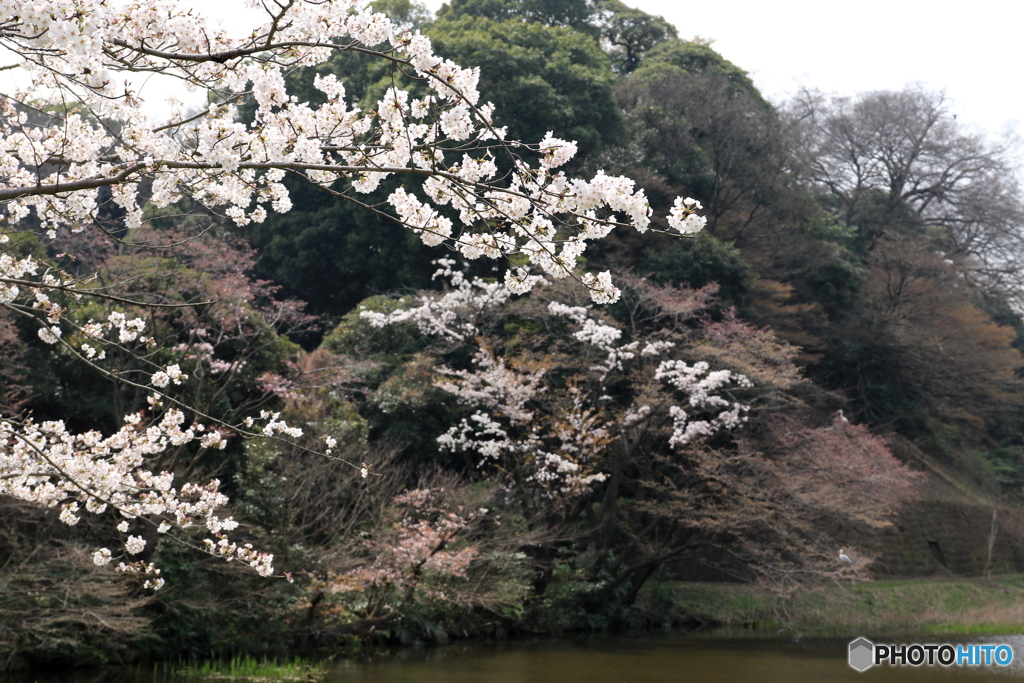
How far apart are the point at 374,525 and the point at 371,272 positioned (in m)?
8.12

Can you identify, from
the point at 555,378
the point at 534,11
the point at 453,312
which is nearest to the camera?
the point at 555,378

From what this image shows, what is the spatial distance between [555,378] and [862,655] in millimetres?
5527

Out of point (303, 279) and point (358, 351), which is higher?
point (303, 279)

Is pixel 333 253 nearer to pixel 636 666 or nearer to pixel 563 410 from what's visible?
pixel 563 410

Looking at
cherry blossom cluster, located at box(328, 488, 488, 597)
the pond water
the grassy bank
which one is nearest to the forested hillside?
cherry blossom cluster, located at box(328, 488, 488, 597)

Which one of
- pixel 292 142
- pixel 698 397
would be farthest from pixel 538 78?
pixel 292 142

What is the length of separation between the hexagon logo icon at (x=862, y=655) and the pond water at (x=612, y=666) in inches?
4.9

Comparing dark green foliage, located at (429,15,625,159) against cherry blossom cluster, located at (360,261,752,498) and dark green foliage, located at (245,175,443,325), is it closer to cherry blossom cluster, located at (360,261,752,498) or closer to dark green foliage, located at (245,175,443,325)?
dark green foliage, located at (245,175,443,325)

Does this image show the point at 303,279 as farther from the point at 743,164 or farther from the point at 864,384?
the point at 864,384

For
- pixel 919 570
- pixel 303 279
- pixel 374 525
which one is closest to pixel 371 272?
pixel 303 279

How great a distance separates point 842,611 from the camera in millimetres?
13289

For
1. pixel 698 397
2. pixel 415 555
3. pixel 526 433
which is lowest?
pixel 415 555

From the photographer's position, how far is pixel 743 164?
57.6 feet

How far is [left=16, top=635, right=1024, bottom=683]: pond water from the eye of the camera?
788 centimetres
